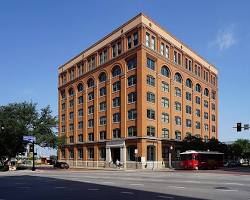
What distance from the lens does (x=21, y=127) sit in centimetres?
6669

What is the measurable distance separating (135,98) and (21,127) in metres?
20.9

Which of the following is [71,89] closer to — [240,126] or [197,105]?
[197,105]

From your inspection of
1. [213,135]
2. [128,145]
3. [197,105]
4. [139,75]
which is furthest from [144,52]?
[213,135]

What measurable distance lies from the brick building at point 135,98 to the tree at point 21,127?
16.7 ft

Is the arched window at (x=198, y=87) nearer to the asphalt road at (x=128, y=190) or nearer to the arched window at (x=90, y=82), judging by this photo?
the arched window at (x=90, y=82)

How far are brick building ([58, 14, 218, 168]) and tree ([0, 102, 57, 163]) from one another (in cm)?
508

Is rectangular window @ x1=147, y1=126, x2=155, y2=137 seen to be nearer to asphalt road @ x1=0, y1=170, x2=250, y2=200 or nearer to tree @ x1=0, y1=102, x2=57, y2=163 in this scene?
tree @ x1=0, y1=102, x2=57, y2=163

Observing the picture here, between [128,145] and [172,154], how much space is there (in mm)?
10462

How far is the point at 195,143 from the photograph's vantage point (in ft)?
230

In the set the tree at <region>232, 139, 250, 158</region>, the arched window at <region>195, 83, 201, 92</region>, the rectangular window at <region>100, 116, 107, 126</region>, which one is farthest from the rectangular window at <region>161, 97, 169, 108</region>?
the tree at <region>232, 139, 250, 158</region>

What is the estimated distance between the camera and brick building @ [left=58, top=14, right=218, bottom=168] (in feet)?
214

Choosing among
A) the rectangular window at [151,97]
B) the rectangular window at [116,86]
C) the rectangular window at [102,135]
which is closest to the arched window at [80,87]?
the rectangular window at [102,135]

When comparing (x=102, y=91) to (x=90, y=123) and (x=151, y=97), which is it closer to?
(x=90, y=123)

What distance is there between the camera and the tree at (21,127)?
2554 inches
